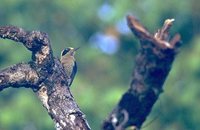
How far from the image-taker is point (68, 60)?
4.77 metres

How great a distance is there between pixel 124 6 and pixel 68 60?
6874mm

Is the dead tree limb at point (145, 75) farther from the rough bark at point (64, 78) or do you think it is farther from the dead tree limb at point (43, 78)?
the dead tree limb at point (43, 78)

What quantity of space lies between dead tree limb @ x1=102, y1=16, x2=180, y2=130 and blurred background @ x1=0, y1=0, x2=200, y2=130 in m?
4.98

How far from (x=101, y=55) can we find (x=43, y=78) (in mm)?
9249

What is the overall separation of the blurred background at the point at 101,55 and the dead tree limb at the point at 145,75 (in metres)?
4.98

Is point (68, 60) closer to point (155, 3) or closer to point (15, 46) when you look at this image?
point (155, 3)

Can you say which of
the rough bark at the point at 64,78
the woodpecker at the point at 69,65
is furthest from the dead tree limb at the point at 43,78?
the woodpecker at the point at 69,65

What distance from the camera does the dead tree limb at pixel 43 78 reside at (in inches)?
162

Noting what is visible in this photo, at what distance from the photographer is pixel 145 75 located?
4.55 metres

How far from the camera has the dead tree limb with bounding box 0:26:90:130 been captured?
4105 millimetres

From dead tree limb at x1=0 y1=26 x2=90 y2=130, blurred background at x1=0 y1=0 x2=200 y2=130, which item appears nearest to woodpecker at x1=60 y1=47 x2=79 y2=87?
dead tree limb at x1=0 y1=26 x2=90 y2=130

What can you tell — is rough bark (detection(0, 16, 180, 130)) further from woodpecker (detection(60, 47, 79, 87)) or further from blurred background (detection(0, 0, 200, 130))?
blurred background (detection(0, 0, 200, 130))

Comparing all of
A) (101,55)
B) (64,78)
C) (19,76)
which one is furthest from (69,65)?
(101,55)

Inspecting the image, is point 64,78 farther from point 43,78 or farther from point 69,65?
point 69,65
